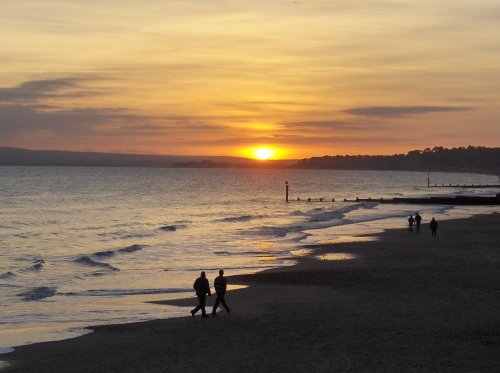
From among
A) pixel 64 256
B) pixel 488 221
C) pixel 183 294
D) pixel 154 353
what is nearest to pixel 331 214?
pixel 488 221

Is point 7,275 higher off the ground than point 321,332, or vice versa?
point 321,332

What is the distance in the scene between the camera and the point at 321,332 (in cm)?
2033

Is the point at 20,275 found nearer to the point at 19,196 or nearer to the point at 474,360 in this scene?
the point at 474,360

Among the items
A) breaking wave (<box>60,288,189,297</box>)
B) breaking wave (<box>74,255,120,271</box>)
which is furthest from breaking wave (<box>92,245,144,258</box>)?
breaking wave (<box>60,288,189,297</box>)

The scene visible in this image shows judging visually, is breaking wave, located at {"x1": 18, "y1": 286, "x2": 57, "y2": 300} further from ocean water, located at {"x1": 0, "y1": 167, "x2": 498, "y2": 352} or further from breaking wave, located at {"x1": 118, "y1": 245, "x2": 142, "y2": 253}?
breaking wave, located at {"x1": 118, "y1": 245, "x2": 142, "y2": 253}

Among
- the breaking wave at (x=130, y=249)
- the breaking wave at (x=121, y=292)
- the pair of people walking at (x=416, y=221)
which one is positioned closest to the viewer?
the breaking wave at (x=121, y=292)

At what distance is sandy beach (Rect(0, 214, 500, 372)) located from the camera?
17422mm

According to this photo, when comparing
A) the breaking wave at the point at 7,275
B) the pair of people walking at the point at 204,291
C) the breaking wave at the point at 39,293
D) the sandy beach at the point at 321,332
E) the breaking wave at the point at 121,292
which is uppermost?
the pair of people walking at the point at 204,291

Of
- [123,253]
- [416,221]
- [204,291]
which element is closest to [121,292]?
[204,291]

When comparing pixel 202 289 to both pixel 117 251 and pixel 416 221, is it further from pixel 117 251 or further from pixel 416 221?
pixel 416 221

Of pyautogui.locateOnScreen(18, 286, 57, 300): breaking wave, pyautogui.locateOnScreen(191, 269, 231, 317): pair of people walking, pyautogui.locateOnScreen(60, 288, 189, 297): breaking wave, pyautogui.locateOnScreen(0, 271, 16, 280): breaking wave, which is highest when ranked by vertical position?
pyautogui.locateOnScreen(191, 269, 231, 317): pair of people walking

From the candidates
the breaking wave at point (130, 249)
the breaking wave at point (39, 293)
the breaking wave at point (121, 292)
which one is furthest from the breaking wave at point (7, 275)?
the breaking wave at point (130, 249)

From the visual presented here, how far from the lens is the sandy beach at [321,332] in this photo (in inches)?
686

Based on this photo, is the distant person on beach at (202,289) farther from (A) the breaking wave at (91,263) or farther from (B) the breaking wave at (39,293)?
(A) the breaking wave at (91,263)
